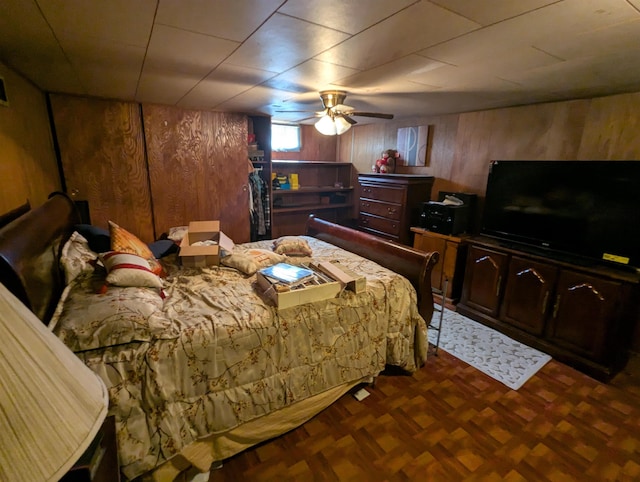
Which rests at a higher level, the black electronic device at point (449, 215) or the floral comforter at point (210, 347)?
the black electronic device at point (449, 215)

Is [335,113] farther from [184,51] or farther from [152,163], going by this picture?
[152,163]

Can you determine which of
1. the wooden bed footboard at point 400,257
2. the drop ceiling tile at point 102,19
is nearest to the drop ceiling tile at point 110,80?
the drop ceiling tile at point 102,19

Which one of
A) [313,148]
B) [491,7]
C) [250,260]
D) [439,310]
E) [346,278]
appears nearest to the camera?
[491,7]

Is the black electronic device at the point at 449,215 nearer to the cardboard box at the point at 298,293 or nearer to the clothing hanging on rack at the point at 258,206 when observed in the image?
the cardboard box at the point at 298,293

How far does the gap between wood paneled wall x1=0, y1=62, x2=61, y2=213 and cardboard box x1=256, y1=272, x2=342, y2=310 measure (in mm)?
1471

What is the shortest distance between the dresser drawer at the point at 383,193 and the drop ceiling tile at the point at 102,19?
3139mm

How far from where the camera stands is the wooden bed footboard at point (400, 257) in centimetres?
223

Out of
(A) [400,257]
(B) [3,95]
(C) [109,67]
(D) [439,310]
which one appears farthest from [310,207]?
(B) [3,95]

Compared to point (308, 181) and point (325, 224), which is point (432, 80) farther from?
point (308, 181)

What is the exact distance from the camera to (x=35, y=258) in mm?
1303

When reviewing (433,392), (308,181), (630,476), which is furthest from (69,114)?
(630,476)

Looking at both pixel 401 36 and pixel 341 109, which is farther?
pixel 341 109

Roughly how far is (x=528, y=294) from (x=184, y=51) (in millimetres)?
3211

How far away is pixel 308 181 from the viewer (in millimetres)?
5414
